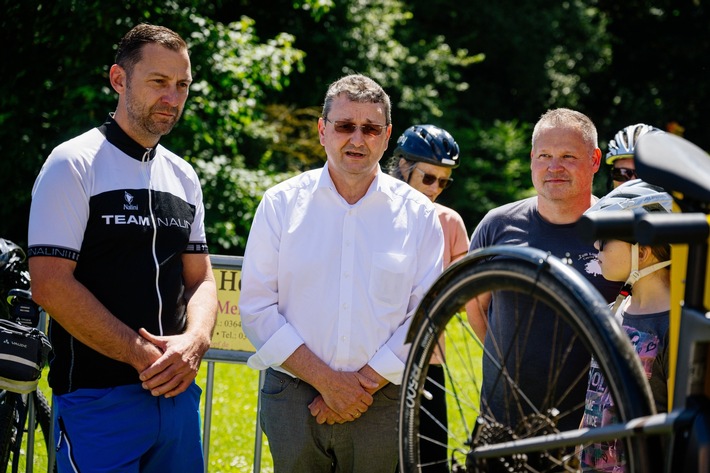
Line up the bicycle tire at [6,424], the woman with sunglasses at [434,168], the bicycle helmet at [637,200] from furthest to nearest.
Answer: the woman with sunglasses at [434,168], the bicycle tire at [6,424], the bicycle helmet at [637,200]

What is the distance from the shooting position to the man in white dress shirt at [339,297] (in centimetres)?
358


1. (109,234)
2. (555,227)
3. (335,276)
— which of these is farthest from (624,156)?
(109,234)

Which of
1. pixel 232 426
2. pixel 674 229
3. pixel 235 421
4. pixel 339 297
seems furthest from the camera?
pixel 235 421

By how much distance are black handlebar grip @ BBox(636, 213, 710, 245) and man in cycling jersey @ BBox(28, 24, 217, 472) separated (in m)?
2.21

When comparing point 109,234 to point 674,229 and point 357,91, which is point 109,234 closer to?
point 357,91

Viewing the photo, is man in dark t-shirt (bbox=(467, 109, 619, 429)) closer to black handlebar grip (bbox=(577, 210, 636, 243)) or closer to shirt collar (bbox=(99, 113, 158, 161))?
shirt collar (bbox=(99, 113, 158, 161))

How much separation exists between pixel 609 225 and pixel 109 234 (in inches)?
84.8

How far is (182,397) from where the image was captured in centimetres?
364

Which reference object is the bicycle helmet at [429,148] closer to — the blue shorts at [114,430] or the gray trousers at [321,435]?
the gray trousers at [321,435]

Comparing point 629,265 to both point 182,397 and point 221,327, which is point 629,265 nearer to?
point 182,397

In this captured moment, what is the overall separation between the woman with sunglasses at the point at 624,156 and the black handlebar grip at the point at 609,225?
3022 mm

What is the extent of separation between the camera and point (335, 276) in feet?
12.1

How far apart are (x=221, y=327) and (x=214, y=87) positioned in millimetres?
8215

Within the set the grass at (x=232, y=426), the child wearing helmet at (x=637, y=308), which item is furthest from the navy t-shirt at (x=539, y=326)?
the grass at (x=232, y=426)
